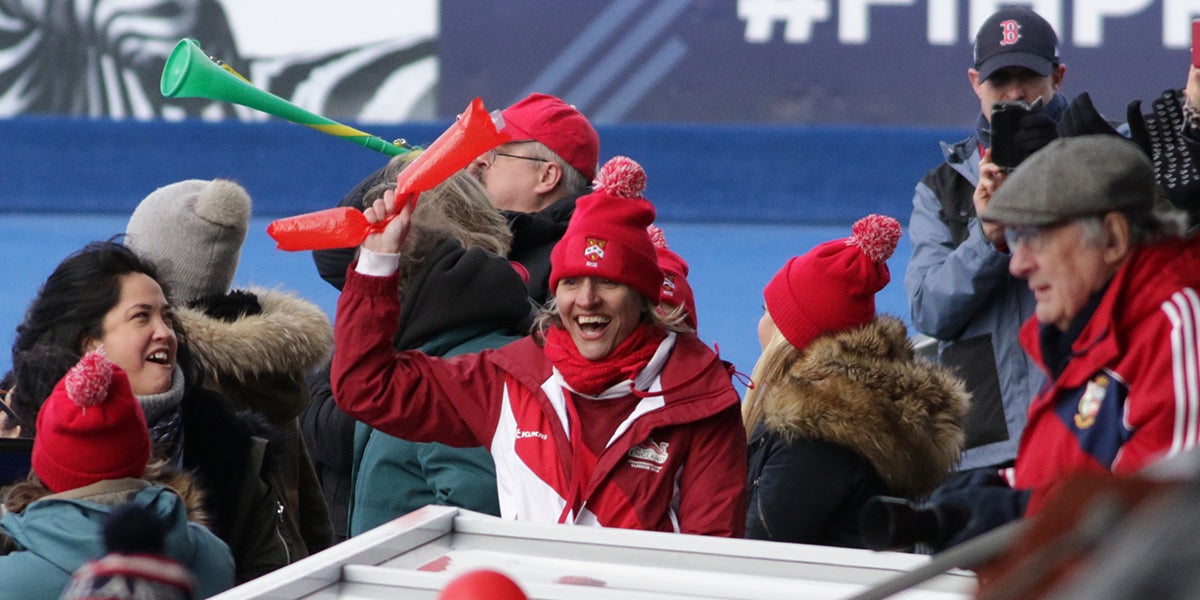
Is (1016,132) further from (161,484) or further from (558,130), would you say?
(161,484)

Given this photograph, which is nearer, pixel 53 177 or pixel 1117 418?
pixel 1117 418

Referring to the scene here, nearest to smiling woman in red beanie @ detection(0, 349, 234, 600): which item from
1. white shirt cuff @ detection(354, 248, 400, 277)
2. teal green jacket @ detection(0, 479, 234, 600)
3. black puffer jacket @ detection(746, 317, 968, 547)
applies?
teal green jacket @ detection(0, 479, 234, 600)

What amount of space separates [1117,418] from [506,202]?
232 cm

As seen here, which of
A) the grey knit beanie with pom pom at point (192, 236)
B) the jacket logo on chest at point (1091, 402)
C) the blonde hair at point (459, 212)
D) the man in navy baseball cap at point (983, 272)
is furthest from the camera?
the man in navy baseball cap at point (983, 272)

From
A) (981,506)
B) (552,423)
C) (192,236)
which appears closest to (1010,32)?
(552,423)

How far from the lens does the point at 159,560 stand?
61.0 inches

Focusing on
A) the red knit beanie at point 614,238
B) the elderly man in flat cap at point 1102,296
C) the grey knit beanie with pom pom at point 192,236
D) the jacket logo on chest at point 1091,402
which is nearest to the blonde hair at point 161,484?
the red knit beanie at point 614,238

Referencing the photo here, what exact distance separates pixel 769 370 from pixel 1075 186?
138cm

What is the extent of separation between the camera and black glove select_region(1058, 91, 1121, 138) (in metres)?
2.88

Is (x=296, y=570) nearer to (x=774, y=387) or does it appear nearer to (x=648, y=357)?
(x=648, y=357)

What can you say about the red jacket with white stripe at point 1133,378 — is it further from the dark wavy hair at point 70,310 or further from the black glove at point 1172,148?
the dark wavy hair at point 70,310

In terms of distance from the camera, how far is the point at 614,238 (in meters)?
2.84

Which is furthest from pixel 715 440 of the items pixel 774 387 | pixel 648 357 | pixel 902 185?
pixel 902 185

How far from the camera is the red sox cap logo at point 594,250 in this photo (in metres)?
2.83
